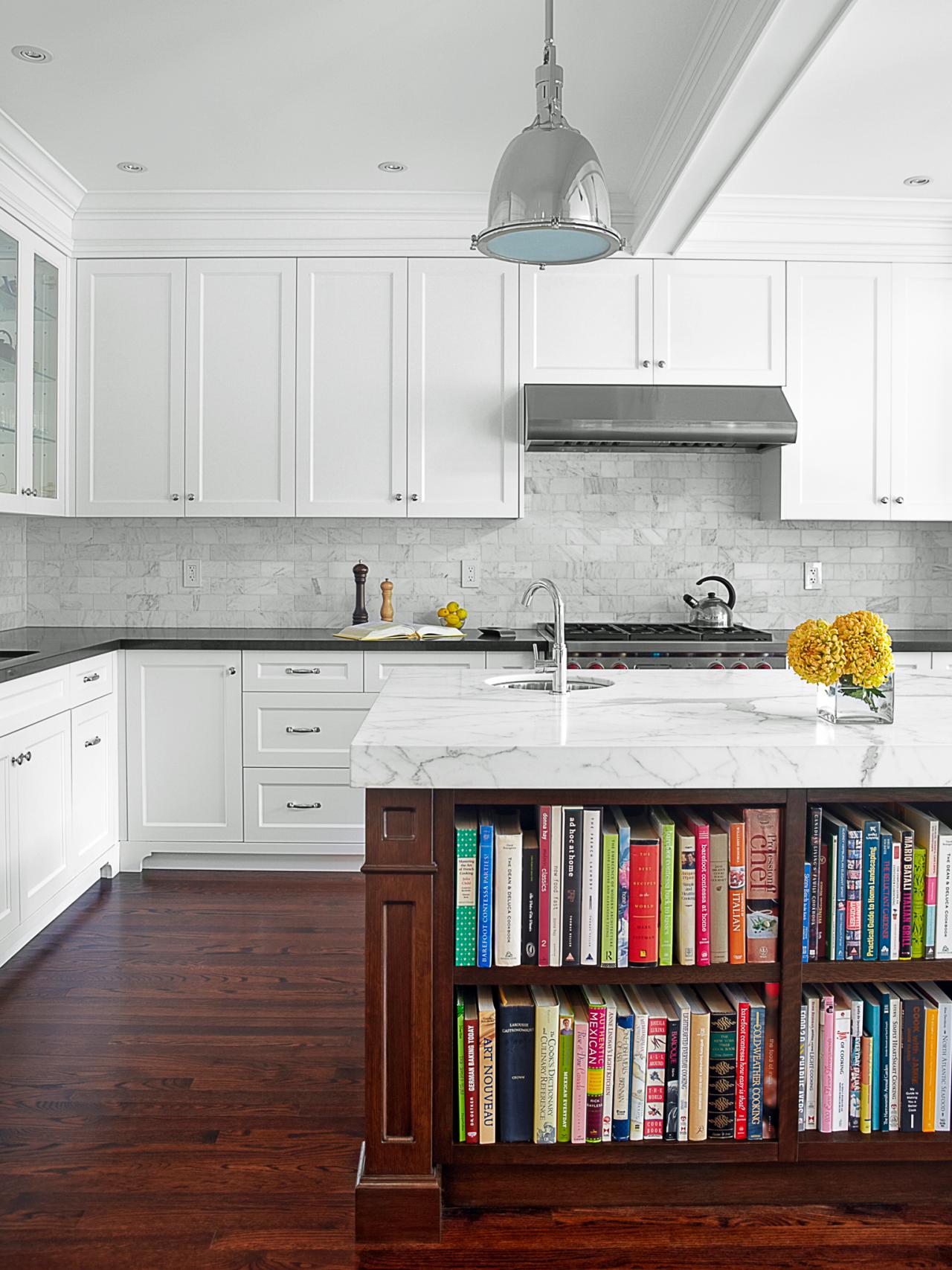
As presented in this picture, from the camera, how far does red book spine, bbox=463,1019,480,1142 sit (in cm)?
188

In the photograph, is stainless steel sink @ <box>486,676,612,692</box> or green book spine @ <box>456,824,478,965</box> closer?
green book spine @ <box>456,824,478,965</box>

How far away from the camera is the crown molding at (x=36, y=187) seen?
3521 millimetres

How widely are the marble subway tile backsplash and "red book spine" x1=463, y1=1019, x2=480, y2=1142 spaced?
278cm

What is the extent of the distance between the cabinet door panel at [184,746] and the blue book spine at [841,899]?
2616 millimetres

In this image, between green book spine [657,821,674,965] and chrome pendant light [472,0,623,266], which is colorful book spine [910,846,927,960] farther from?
chrome pendant light [472,0,623,266]

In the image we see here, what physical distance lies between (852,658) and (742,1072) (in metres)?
0.80

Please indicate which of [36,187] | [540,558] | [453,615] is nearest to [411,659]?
[453,615]

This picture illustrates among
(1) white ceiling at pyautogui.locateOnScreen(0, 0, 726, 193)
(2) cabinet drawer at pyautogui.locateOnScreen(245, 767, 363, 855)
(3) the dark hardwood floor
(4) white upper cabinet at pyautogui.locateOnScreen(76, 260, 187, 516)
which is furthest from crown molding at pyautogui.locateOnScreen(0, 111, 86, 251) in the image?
(3) the dark hardwood floor

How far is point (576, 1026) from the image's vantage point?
1.89 m

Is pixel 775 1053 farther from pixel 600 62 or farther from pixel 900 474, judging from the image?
pixel 900 474

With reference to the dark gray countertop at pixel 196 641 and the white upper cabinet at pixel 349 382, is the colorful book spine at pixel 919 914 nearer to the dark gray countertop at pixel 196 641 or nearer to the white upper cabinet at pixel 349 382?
the dark gray countertop at pixel 196 641

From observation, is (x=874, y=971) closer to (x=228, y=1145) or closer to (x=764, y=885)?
(x=764, y=885)

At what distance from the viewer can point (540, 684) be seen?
265 cm

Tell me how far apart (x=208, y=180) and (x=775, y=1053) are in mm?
3601
